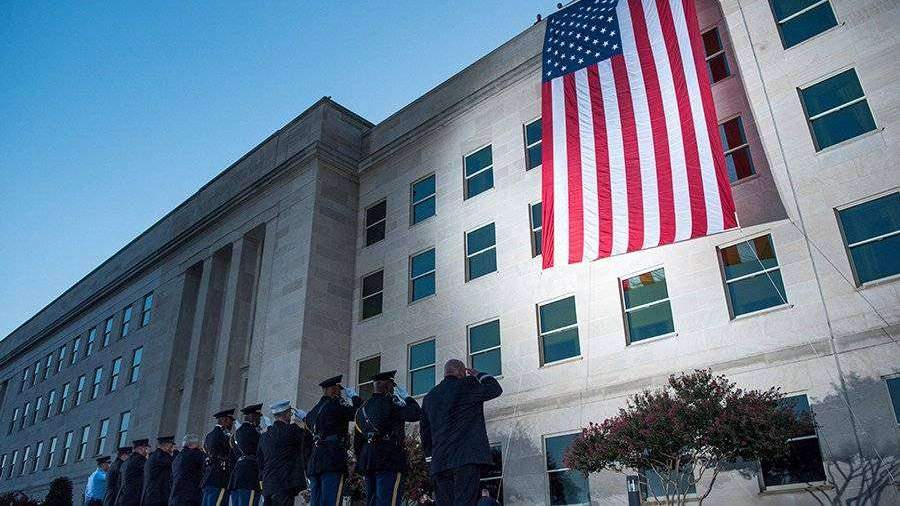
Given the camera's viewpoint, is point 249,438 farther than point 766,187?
No

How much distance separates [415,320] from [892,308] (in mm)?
13882

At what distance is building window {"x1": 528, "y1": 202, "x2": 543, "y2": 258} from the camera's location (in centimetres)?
2059

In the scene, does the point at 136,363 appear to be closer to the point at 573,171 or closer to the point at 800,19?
the point at 573,171

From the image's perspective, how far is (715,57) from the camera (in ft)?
61.0

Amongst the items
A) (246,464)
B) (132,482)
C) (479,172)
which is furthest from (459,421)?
(479,172)

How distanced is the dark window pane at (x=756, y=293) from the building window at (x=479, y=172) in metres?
9.39

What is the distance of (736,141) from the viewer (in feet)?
56.7

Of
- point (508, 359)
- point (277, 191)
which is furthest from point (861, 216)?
point (277, 191)

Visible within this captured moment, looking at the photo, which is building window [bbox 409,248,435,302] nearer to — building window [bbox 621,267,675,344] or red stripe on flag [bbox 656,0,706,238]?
building window [bbox 621,267,675,344]

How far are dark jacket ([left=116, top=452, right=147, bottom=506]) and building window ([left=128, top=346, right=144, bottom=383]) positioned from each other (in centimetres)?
2210

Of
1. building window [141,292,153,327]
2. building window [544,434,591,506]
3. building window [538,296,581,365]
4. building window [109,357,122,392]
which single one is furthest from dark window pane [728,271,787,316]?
building window [109,357,122,392]

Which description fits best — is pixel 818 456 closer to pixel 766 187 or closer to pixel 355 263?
pixel 766 187

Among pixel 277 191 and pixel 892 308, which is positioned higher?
pixel 277 191

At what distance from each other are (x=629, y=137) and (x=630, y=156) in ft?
1.67
